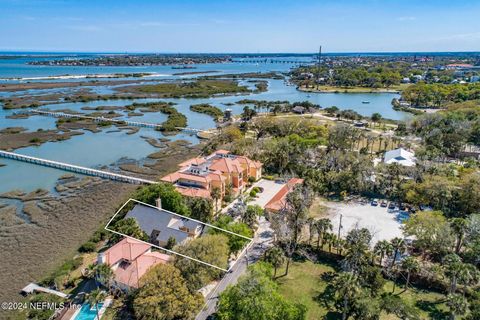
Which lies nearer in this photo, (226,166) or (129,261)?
(129,261)

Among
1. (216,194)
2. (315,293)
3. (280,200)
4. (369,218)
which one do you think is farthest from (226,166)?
(315,293)

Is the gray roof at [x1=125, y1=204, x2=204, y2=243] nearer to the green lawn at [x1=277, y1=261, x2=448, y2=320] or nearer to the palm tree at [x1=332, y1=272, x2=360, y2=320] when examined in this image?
the palm tree at [x1=332, y1=272, x2=360, y2=320]

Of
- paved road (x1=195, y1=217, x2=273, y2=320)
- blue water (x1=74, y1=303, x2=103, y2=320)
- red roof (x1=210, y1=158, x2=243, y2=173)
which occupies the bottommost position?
paved road (x1=195, y1=217, x2=273, y2=320)

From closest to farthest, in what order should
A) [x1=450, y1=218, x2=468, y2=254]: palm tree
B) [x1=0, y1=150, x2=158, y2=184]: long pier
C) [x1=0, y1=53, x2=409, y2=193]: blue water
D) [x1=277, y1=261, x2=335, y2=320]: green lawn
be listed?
[x1=277, y1=261, x2=335, y2=320]: green lawn
[x1=450, y1=218, x2=468, y2=254]: palm tree
[x1=0, y1=150, x2=158, y2=184]: long pier
[x1=0, y1=53, x2=409, y2=193]: blue water

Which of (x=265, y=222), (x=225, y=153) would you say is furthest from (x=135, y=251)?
(x=225, y=153)

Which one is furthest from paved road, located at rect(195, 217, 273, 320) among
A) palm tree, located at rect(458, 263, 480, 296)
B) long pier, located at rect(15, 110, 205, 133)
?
long pier, located at rect(15, 110, 205, 133)

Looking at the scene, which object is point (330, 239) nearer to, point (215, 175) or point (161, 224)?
point (215, 175)
